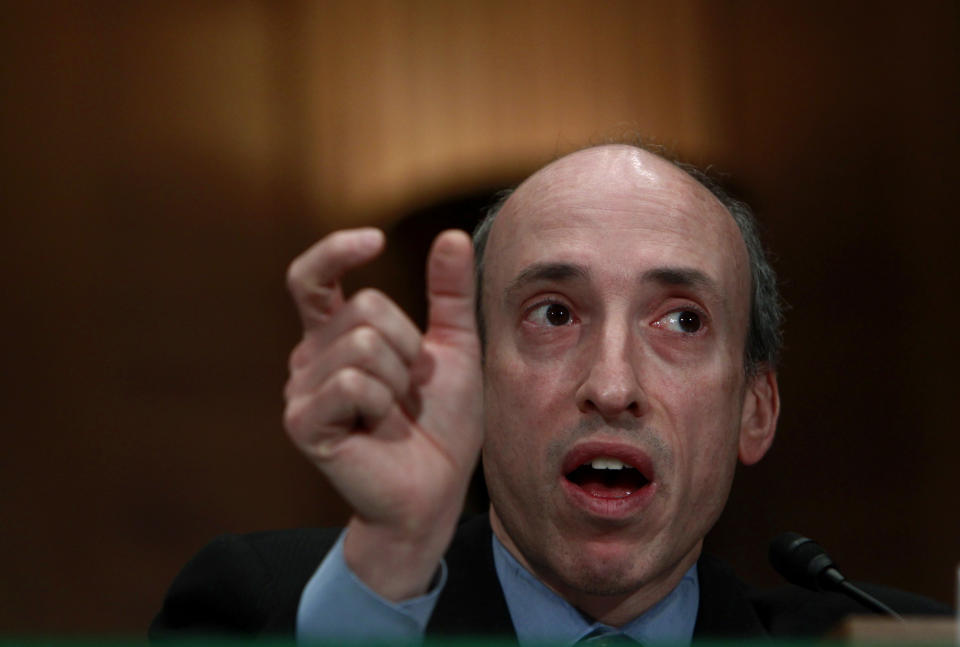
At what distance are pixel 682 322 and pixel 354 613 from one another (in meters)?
0.67

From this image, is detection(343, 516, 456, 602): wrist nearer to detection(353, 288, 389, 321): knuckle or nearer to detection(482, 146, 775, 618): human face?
detection(353, 288, 389, 321): knuckle

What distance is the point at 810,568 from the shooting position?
1.60 metres

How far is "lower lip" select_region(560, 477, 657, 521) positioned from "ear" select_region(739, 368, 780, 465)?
0.33 metres

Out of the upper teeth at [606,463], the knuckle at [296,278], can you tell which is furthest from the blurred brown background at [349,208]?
the knuckle at [296,278]

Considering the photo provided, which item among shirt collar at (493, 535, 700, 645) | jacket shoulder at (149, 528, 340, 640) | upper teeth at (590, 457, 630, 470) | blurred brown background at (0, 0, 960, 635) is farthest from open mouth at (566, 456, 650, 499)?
blurred brown background at (0, 0, 960, 635)

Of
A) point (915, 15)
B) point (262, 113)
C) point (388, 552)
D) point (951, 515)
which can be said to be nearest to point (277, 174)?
point (262, 113)

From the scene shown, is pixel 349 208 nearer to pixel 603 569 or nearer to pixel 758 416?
pixel 758 416

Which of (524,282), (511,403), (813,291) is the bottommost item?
(813,291)

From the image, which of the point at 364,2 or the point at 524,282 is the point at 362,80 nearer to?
the point at 364,2

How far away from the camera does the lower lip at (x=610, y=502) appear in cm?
160

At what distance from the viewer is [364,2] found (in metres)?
4.51

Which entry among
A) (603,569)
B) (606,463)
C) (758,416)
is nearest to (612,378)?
(606,463)

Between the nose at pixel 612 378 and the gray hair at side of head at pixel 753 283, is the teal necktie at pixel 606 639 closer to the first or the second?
the nose at pixel 612 378

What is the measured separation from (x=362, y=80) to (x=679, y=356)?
3.01 m
